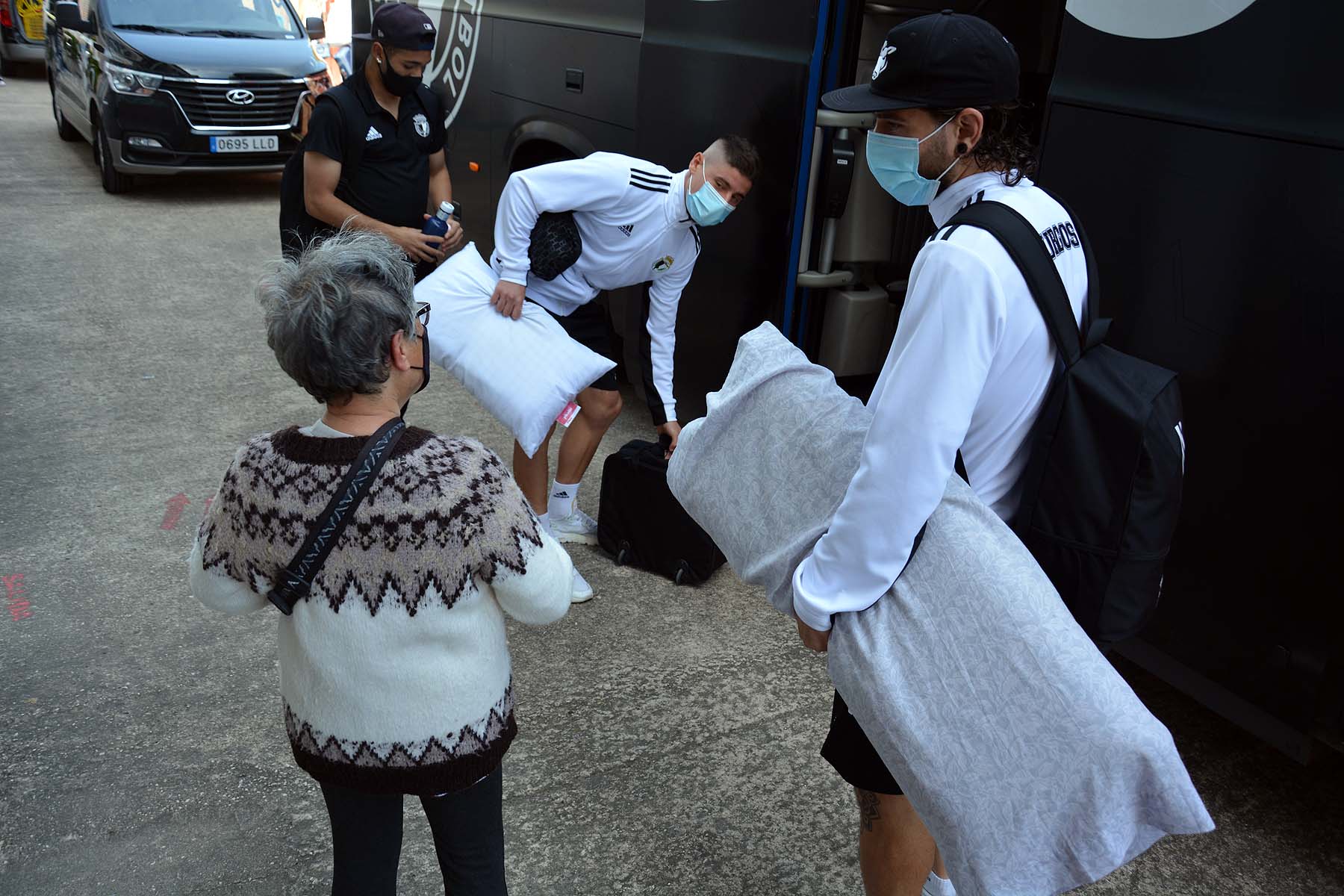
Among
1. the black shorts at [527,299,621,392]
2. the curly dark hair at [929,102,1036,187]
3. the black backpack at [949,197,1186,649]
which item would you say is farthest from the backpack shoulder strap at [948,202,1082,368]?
the black shorts at [527,299,621,392]

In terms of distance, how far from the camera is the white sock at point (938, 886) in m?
2.21

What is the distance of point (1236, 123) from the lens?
2436 mm

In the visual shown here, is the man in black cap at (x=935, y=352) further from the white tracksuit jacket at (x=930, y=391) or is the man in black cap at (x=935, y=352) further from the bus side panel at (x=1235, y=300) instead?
the bus side panel at (x=1235, y=300)

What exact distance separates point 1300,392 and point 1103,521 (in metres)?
1.04

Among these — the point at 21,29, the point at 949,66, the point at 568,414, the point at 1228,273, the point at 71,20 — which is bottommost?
the point at 21,29

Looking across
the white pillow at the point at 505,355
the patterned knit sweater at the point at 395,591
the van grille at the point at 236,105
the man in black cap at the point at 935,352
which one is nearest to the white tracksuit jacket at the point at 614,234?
the white pillow at the point at 505,355

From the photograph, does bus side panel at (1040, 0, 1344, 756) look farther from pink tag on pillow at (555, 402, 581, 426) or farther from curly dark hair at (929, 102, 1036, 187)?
pink tag on pillow at (555, 402, 581, 426)

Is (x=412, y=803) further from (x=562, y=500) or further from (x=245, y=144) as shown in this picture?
(x=245, y=144)

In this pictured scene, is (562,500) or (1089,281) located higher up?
(1089,281)

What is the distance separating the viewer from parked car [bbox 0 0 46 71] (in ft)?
51.2

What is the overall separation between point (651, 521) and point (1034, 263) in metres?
2.36

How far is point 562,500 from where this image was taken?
4.05m

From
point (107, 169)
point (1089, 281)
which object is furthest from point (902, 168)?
point (107, 169)

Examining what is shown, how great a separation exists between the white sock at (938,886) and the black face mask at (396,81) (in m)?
2.84
